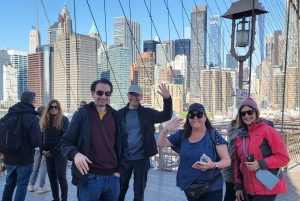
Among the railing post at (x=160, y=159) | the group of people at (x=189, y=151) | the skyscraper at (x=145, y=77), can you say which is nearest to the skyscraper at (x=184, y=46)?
the skyscraper at (x=145, y=77)

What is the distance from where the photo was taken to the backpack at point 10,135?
3365mm

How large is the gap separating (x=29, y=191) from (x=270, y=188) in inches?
152

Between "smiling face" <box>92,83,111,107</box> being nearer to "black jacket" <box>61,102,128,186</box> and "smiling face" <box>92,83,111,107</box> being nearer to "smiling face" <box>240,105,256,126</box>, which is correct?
"black jacket" <box>61,102,128,186</box>

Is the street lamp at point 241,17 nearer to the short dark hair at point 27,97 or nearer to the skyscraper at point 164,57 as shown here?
the short dark hair at point 27,97

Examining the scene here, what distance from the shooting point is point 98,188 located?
238cm

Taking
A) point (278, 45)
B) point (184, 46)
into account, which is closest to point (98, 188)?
point (184, 46)

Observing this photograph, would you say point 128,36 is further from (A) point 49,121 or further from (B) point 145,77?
(A) point 49,121

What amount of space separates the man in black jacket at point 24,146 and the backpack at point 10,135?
0.04 meters

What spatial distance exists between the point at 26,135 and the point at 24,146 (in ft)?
0.39

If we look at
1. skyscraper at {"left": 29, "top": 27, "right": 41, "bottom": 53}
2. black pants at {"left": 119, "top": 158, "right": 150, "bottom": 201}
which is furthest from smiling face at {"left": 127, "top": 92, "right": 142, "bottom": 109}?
skyscraper at {"left": 29, "top": 27, "right": 41, "bottom": 53}

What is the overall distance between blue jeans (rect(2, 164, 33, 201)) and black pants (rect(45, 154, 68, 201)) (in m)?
0.42

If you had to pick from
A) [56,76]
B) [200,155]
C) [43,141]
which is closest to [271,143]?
[200,155]

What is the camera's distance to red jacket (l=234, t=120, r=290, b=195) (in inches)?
93.1

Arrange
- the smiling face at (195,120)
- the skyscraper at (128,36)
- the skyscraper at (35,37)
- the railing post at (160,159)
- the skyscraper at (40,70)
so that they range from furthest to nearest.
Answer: the skyscraper at (40,70) < the skyscraper at (35,37) < the skyscraper at (128,36) < the railing post at (160,159) < the smiling face at (195,120)
